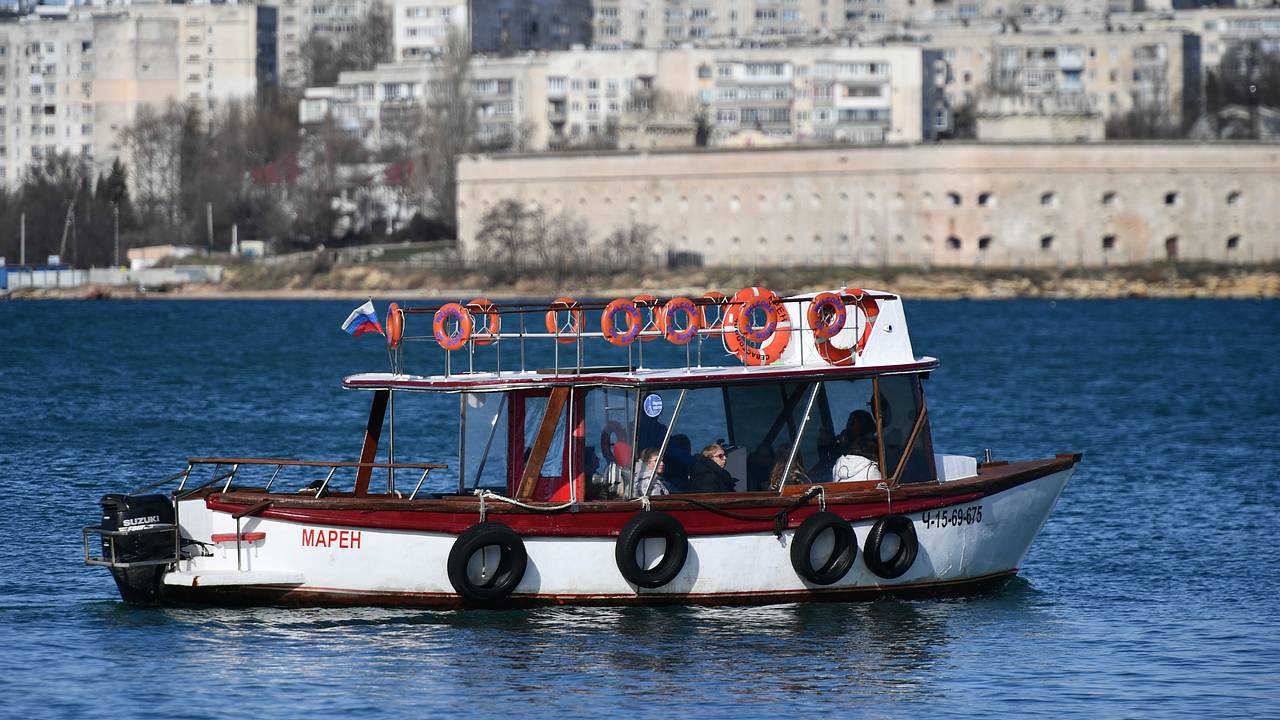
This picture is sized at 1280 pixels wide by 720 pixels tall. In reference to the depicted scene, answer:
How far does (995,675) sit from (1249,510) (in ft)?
33.1

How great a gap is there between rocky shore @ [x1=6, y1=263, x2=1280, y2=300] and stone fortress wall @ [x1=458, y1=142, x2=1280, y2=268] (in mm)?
1266

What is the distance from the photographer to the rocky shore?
9694 centimetres

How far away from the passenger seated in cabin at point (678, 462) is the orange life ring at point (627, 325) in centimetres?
93

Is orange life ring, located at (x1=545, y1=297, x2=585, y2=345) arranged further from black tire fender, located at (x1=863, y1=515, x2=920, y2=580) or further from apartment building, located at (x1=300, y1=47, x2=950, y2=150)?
apartment building, located at (x1=300, y1=47, x2=950, y2=150)

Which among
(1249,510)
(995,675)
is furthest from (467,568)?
(1249,510)

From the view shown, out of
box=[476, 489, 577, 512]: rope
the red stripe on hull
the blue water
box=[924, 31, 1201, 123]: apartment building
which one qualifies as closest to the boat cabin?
box=[476, 489, 577, 512]: rope

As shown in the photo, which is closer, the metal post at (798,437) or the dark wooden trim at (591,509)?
the dark wooden trim at (591,509)

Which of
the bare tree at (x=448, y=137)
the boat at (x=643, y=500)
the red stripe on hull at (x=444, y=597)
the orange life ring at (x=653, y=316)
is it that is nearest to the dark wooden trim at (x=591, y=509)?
the boat at (x=643, y=500)

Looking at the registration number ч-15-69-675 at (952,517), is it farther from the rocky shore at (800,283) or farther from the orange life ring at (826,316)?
the rocky shore at (800,283)

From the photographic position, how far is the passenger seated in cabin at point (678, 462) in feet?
57.7

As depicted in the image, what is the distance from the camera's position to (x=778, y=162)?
102 m

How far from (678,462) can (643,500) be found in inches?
29.0

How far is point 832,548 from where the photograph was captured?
57.4ft

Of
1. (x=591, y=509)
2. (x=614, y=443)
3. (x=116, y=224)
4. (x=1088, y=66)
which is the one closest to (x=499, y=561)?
(x=591, y=509)
